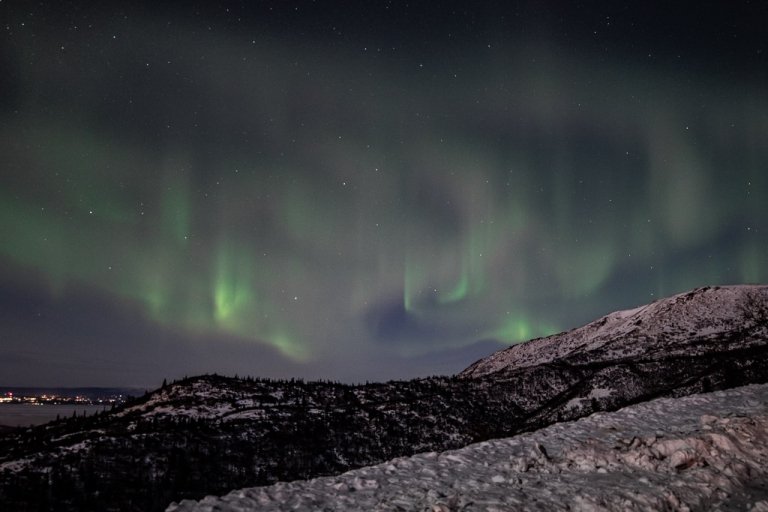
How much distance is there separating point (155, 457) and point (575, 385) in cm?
3133

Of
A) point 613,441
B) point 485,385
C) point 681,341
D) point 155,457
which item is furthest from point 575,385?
point 155,457

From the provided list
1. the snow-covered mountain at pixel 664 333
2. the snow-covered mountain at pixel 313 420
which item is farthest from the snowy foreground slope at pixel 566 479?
the snow-covered mountain at pixel 664 333

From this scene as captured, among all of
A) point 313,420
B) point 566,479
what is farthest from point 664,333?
point 566,479

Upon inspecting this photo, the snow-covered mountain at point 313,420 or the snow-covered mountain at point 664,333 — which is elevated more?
the snow-covered mountain at point 664,333

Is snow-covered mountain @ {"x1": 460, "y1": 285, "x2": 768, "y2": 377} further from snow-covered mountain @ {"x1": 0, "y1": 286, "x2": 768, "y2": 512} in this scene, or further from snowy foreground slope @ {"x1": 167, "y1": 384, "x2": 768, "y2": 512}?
snowy foreground slope @ {"x1": 167, "y1": 384, "x2": 768, "y2": 512}

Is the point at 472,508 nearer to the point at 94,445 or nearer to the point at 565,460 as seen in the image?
the point at 565,460

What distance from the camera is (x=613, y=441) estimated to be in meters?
13.3

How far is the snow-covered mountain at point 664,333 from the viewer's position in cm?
4262

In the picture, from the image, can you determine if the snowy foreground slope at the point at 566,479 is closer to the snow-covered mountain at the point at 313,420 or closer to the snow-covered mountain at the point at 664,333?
the snow-covered mountain at the point at 313,420

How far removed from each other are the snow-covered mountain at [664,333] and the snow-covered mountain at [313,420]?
0.44 m

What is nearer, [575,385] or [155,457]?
[155,457]

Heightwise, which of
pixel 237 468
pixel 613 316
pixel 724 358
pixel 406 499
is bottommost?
pixel 237 468

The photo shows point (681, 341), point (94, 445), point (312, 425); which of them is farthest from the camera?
point (681, 341)

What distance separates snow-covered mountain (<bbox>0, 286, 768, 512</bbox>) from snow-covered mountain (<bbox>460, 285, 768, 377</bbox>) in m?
0.44
